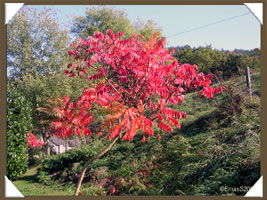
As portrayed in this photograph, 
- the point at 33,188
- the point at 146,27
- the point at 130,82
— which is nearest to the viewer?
the point at 130,82

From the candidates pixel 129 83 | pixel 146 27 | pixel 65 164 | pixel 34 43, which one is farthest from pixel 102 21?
pixel 129 83

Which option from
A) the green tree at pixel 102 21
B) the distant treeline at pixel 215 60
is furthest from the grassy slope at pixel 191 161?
the green tree at pixel 102 21

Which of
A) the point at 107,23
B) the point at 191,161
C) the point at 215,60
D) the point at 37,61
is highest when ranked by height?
the point at 107,23

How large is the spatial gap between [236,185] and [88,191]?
2.77 m

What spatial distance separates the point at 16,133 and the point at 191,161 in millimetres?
3900

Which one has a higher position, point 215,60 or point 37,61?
point 215,60

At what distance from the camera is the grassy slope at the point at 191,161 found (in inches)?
172

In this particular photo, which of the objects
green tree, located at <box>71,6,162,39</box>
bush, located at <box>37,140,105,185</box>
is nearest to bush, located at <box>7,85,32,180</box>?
bush, located at <box>37,140,105,185</box>

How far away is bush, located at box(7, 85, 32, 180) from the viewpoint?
5.89m

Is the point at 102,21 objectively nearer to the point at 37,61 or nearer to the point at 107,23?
the point at 107,23

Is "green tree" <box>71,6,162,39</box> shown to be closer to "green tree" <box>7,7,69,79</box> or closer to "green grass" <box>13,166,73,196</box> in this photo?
"green tree" <box>7,7,69,79</box>

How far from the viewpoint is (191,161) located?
17.5 feet

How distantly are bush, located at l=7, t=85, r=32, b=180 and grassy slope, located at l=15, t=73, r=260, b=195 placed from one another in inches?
13.2

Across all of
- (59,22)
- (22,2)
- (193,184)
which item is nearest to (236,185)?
(193,184)
